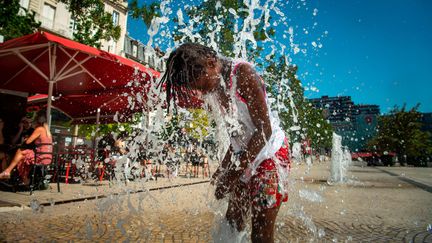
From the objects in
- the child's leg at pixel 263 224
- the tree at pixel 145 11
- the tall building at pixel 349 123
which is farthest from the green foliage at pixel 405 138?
the child's leg at pixel 263 224

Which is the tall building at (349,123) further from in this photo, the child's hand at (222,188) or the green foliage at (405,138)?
the child's hand at (222,188)

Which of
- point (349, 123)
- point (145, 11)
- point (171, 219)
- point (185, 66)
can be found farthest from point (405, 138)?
point (185, 66)

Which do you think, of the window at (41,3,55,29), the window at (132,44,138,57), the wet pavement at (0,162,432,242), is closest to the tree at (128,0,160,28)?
the wet pavement at (0,162,432,242)

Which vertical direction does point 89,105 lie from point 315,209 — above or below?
above

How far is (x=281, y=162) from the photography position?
6.52 ft

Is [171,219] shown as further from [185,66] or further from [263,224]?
[185,66]

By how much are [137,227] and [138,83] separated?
4968 mm

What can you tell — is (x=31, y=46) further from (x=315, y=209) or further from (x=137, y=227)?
(x=315, y=209)

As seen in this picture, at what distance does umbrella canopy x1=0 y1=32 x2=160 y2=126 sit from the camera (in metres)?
5.81

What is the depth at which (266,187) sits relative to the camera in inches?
72.0

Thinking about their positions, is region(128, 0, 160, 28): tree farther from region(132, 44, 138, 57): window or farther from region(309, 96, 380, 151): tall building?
region(132, 44, 138, 57): window

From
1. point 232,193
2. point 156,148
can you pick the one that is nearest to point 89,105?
point 156,148

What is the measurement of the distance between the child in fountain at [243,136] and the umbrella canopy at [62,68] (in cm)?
474

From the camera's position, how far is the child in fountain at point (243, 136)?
6.02 feet
